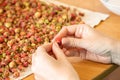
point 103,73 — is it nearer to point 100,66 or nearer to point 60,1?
point 100,66

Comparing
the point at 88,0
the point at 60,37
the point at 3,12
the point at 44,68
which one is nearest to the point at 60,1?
the point at 88,0

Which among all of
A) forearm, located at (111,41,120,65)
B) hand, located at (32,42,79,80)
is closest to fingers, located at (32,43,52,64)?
hand, located at (32,42,79,80)

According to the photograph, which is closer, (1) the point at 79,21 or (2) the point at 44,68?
(2) the point at 44,68

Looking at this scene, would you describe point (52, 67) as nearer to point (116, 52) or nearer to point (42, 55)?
point (42, 55)

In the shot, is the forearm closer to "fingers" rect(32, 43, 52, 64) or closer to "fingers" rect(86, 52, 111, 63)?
"fingers" rect(86, 52, 111, 63)

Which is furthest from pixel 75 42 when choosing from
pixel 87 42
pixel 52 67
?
pixel 52 67

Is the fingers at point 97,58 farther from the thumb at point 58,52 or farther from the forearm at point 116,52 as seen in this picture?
the thumb at point 58,52
